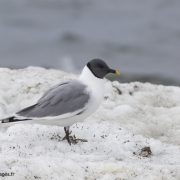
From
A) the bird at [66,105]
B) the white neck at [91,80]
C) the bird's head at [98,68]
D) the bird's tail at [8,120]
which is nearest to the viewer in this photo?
the bird's tail at [8,120]

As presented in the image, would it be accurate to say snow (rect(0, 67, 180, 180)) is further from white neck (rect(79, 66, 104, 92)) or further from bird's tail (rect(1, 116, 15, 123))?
white neck (rect(79, 66, 104, 92))

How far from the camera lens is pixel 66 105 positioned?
9.10m

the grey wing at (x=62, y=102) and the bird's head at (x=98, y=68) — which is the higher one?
the bird's head at (x=98, y=68)

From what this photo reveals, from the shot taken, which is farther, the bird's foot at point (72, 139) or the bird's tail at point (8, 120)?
the bird's foot at point (72, 139)

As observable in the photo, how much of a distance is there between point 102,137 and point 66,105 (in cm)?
87

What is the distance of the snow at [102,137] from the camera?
26.1 feet

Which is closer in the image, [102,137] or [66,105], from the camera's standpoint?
[66,105]

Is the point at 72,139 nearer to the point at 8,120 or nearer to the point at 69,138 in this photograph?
the point at 69,138

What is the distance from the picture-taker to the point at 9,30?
105ft

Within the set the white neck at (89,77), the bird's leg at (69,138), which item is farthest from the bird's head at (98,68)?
the bird's leg at (69,138)

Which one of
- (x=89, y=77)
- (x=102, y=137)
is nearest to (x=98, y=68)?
(x=89, y=77)

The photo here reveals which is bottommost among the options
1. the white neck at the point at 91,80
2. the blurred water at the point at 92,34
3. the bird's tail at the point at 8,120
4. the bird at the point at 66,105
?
the bird's tail at the point at 8,120

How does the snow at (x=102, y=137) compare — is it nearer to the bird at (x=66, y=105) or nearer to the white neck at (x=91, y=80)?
the bird at (x=66, y=105)

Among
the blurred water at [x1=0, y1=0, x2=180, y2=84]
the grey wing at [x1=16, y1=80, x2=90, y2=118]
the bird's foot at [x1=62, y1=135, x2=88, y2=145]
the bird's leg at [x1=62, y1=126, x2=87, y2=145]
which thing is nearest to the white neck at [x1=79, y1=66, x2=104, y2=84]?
the grey wing at [x1=16, y1=80, x2=90, y2=118]
